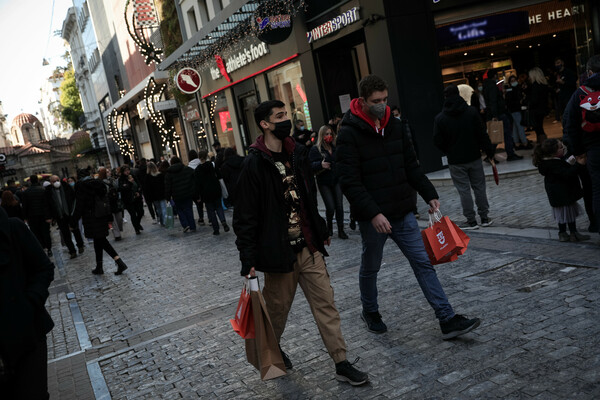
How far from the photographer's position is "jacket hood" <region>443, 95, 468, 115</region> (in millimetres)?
7793

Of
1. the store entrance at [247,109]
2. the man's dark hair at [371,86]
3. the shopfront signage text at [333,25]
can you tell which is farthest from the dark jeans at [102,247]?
the store entrance at [247,109]

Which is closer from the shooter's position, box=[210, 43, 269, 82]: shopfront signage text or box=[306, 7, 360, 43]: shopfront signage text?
box=[306, 7, 360, 43]: shopfront signage text

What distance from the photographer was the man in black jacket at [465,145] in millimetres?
7840

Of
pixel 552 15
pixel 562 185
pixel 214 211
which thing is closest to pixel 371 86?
pixel 562 185

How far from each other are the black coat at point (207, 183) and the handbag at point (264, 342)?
8.92 meters

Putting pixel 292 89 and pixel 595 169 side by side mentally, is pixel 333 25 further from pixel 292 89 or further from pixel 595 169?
pixel 595 169

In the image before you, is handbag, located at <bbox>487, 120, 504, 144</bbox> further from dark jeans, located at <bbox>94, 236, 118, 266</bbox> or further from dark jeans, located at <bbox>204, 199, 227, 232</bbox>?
dark jeans, located at <bbox>94, 236, 118, 266</bbox>

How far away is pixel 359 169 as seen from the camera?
444cm

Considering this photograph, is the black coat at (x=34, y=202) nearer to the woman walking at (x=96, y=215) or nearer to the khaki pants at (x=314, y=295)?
the woman walking at (x=96, y=215)

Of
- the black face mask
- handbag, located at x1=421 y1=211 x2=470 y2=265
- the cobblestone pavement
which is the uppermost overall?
the black face mask

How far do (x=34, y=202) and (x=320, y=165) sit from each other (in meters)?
8.95

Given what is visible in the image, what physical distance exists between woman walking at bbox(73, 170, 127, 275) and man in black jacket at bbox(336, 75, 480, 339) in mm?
6832

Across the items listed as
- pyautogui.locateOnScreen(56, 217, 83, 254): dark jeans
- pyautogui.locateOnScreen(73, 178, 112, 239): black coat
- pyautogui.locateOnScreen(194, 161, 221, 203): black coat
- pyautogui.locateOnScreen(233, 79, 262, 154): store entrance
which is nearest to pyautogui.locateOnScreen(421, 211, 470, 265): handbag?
pyautogui.locateOnScreen(73, 178, 112, 239): black coat

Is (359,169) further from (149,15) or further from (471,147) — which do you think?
(149,15)
